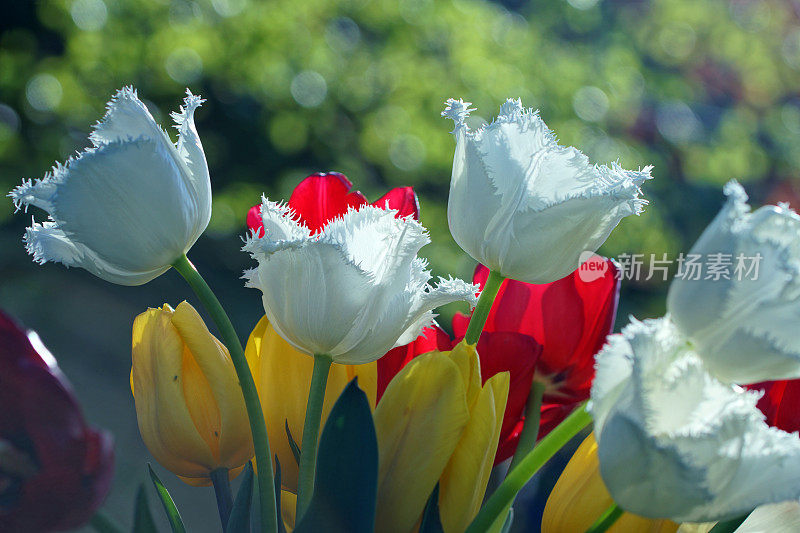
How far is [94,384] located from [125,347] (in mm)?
100

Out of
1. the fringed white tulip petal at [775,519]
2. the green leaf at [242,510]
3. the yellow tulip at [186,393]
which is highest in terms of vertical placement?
the fringed white tulip petal at [775,519]

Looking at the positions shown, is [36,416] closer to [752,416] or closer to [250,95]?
[752,416]

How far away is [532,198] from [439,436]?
64 millimetres

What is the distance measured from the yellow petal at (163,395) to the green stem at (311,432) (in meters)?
0.04

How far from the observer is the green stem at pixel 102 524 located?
0.72ft

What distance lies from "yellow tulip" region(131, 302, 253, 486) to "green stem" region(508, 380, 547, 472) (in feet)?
0.26

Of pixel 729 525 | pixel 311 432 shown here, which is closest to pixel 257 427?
pixel 311 432

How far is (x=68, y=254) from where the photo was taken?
8.6 inches

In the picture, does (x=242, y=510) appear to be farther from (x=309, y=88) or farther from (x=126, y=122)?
(x=309, y=88)

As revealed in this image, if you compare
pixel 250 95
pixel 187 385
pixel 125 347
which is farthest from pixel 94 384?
pixel 187 385

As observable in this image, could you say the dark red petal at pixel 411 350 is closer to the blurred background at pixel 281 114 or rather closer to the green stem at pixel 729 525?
the green stem at pixel 729 525

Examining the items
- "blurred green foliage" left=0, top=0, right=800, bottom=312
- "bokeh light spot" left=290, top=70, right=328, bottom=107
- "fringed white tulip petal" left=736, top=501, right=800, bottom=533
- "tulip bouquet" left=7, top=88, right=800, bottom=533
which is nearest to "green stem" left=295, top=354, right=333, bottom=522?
"tulip bouquet" left=7, top=88, right=800, bottom=533

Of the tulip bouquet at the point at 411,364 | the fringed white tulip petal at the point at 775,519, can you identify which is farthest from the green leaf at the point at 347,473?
the fringed white tulip petal at the point at 775,519

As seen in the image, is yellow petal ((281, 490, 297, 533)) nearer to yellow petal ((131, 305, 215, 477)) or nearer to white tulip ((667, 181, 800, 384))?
yellow petal ((131, 305, 215, 477))
